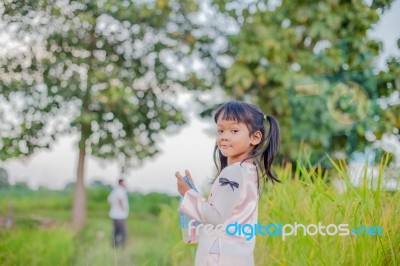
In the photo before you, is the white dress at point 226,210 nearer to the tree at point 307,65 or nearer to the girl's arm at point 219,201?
the girl's arm at point 219,201

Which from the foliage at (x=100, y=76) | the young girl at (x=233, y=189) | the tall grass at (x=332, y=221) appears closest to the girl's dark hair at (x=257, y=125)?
the young girl at (x=233, y=189)

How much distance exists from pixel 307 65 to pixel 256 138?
297 cm

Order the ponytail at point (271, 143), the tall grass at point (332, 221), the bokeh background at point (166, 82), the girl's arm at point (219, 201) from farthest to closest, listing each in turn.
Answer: the bokeh background at point (166, 82), the tall grass at point (332, 221), the ponytail at point (271, 143), the girl's arm at point (219, 201)

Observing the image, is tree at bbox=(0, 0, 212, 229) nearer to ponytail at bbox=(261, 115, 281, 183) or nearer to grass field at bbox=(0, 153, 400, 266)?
grass field at bbox=(0, 153, 400, 266)

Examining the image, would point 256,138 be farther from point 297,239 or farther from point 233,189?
point 297,239

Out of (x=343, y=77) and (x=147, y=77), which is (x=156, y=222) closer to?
(x=147, y=77)

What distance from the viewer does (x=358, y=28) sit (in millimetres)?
4277

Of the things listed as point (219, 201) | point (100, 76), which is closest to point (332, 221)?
point (219, 201)

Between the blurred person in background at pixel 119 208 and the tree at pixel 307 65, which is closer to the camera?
the tree at pixel 307 65

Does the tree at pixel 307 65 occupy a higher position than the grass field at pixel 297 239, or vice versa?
the tree at pixel 307 65

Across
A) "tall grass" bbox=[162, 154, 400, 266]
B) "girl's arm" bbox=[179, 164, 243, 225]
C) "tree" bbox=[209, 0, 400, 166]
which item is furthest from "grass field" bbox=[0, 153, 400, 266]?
"tree" bbox=[209, 0, 400, 166]

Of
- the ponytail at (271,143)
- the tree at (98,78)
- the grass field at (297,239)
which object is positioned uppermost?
the tree at (98,78)

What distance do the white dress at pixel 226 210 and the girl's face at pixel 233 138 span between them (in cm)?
5

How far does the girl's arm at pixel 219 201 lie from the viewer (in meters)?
1.54
